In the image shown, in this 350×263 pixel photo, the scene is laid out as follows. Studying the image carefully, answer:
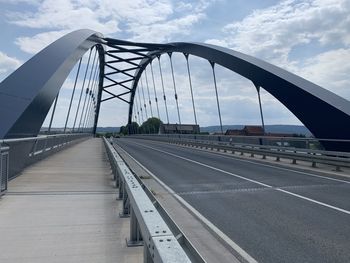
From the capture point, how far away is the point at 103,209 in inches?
279

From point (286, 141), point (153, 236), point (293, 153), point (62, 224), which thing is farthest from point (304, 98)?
point (153, 236)

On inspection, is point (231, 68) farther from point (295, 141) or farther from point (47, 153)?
point (47, 153)

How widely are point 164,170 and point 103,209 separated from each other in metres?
9.05

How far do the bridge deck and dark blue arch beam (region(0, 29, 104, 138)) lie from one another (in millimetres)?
2192

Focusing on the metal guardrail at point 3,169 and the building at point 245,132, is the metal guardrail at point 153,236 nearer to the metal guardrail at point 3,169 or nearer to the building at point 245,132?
the metal guardrail at point 3,169

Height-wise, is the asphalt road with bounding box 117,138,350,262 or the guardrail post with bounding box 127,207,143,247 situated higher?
the guardrail post with bounding box 127,207,143,247

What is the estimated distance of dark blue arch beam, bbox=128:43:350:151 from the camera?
54.8 ft

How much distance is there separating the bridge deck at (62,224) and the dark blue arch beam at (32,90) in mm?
2192

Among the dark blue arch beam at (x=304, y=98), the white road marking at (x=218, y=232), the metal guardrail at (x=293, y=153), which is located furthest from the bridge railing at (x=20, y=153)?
the dark blue arch beam at (x=304, y=98)

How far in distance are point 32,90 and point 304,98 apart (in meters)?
11.9

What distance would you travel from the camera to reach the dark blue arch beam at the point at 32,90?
11664mm

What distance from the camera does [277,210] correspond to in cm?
805

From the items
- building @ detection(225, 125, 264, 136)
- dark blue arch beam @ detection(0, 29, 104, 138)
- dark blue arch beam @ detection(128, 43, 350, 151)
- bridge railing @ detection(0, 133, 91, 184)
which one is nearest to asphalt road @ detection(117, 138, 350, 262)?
dark blue arch beam @ detection(128, 43, 350, 151)

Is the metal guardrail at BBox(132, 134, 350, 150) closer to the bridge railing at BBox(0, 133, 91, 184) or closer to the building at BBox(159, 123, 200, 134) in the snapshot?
the bridge railing at BBox(0, 133, 91, 184)
